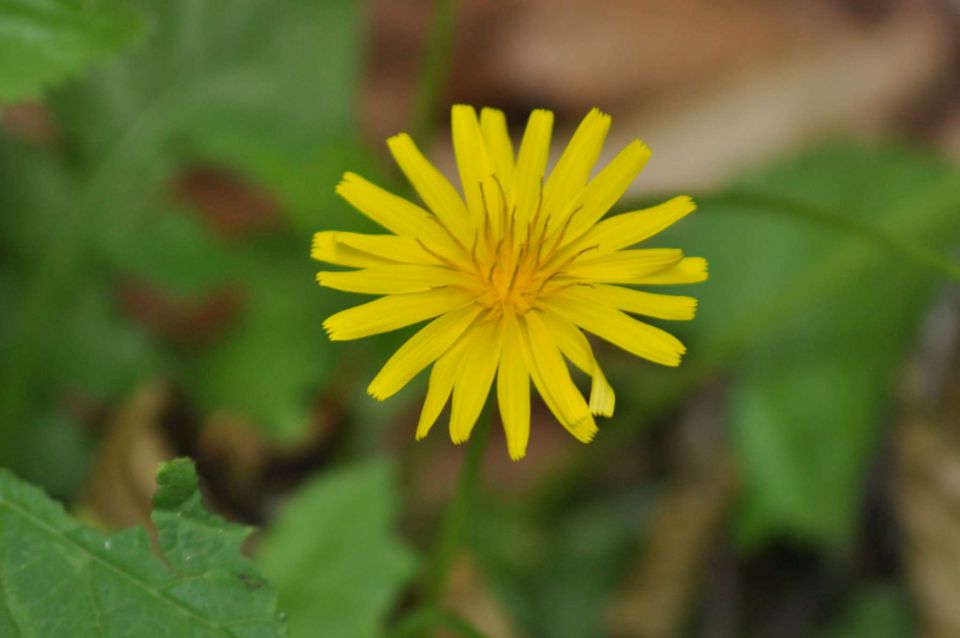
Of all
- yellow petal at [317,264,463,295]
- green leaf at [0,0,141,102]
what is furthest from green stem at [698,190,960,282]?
green leaf at [0,0,141,102]

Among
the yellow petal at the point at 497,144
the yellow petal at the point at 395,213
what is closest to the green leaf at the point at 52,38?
the yellow petal at the point at 395,213

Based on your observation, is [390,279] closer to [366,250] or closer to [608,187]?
[366,250]

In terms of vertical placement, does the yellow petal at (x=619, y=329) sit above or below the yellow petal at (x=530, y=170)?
below

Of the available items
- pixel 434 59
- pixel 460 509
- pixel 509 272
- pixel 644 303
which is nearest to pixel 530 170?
pixel 509 272

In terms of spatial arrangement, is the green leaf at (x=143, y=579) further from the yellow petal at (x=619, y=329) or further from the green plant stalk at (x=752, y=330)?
the green plant stalk at (x=752, y=330)

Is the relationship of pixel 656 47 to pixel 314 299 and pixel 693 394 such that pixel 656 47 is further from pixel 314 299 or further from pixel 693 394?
pixel 314 299

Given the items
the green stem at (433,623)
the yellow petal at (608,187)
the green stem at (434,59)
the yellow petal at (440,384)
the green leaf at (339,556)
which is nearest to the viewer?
the yellow petal at (440,384)
